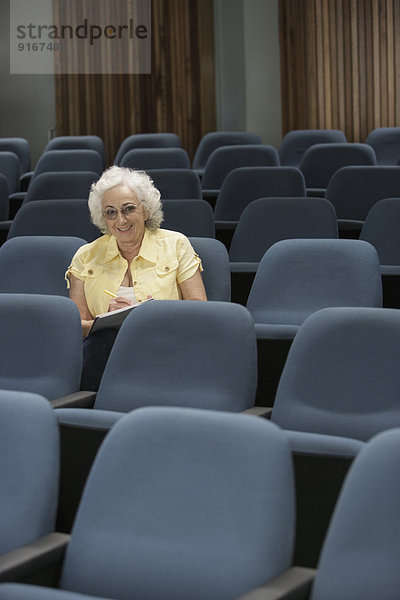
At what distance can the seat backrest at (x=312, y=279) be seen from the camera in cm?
351

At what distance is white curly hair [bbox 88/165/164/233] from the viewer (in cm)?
354

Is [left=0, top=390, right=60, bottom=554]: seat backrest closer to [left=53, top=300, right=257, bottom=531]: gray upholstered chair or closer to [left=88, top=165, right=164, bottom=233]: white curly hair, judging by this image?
[left=53, top=300, right=257, bottom=531]: gray upholstered chair

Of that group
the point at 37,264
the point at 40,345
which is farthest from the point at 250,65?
the point at 40,345

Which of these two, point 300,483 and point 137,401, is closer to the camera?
point 300,483

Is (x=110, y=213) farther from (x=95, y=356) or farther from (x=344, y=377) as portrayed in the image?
(x=344, y=377)

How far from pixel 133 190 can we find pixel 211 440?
182 centimetres

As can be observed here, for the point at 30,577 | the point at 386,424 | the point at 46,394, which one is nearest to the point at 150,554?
the point at 30,577

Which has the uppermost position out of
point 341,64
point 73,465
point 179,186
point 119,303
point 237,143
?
point 341,64

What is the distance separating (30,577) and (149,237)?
188cm

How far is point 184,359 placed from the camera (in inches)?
106

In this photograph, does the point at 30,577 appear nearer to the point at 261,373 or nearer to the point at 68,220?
the point at 261,373

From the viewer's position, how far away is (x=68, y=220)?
184 inches

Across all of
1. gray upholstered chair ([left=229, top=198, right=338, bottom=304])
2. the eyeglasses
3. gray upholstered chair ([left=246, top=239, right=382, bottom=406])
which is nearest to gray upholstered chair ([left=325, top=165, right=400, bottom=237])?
gray upholstered chair ([left=229, top=198, right=338, bottom=304])

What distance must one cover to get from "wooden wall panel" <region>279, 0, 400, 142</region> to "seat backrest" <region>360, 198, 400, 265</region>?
4365mm
